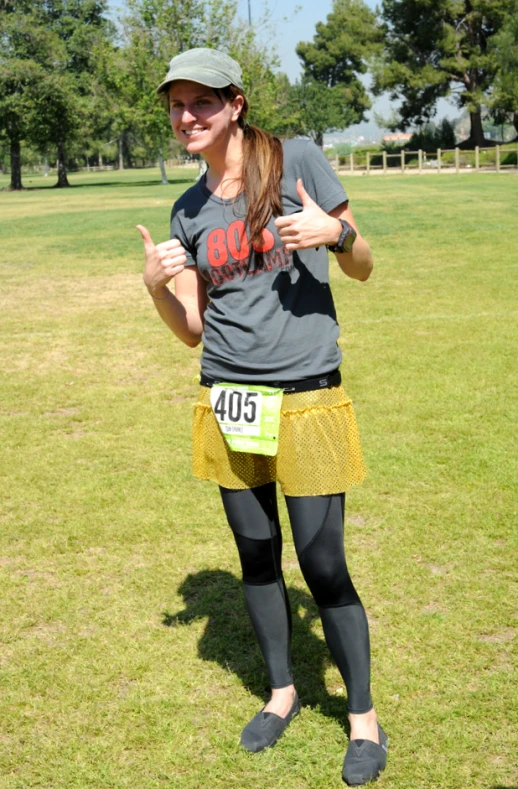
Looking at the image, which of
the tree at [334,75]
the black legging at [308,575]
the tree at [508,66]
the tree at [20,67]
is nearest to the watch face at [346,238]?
the black legging at [308,575]

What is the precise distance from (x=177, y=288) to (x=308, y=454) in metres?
0.80

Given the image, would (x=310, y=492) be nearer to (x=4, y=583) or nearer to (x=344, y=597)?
(x=344, y=597)

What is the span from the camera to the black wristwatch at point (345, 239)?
2.82 metres

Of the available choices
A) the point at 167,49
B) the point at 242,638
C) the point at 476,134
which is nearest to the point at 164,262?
the point at 242,638

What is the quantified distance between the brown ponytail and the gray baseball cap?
5 cm

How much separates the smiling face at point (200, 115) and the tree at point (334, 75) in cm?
10075

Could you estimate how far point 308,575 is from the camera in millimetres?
3018

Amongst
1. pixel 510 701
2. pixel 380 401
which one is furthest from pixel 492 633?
pixel 380 401

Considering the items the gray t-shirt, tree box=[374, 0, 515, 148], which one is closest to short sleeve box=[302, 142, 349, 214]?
the gray t-shirt

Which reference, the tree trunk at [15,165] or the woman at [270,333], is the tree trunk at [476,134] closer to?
Result: the tree trunk at [15,165]

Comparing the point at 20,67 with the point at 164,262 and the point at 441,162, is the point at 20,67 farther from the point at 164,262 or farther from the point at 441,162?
the point at 164,262

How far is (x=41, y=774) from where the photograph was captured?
317 cm

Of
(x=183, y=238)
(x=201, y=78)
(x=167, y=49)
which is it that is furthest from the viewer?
(x=167, y=49)

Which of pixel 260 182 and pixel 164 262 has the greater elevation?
pixel 260 182
